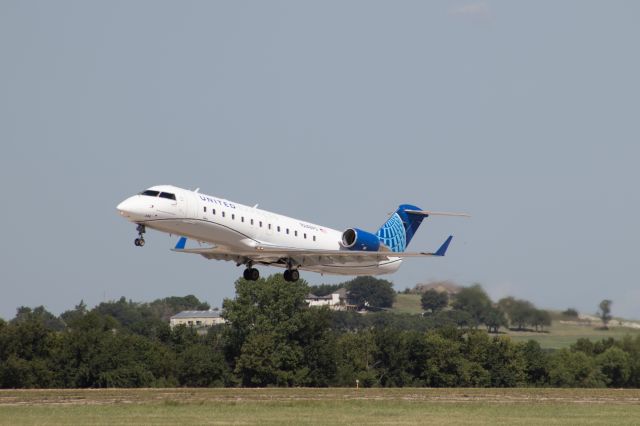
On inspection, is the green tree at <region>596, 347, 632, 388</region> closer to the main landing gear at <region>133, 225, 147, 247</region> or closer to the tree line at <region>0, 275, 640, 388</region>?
the tree line at <region>0, 275, 640, 388</region>

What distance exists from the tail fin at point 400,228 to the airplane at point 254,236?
16.7 inches

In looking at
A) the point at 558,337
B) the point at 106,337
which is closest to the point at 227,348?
the point at 106,337

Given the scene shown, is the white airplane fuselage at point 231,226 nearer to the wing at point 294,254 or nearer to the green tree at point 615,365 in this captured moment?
the wing at point 294,254

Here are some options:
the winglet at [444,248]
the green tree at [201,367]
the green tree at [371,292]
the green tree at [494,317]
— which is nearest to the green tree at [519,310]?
the green tree at [494,317]

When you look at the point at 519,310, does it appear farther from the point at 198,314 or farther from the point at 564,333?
the point at 198,314

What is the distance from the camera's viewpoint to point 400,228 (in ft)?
168

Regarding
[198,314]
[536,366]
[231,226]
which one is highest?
[198,314]

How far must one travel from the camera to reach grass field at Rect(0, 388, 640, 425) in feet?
114

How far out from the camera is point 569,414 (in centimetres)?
3716

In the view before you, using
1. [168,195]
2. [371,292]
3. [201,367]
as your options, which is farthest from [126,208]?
[371,292]

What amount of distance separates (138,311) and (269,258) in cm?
10259

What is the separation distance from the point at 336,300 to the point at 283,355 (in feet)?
227

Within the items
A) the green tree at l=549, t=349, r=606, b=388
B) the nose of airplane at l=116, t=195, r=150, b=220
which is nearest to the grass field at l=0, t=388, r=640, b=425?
the nose of airplane at l=116, t=195, r=150, b=220

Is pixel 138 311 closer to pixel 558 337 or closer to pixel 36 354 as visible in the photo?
pixel 36 354
